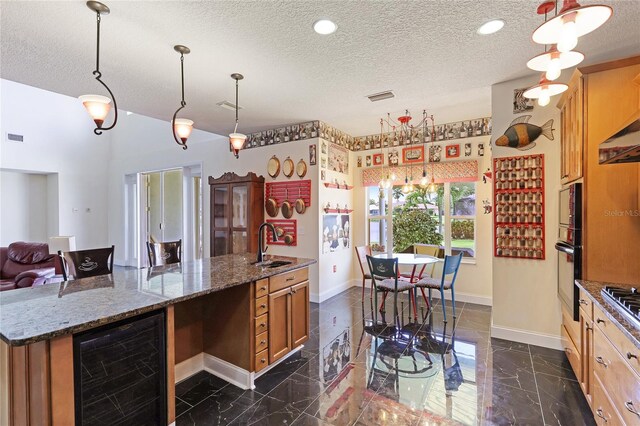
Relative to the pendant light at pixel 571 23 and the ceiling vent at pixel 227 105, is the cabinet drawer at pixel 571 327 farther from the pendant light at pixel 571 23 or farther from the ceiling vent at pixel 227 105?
the ceiling vent at pixel 227 105

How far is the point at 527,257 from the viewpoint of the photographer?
316 centimetres

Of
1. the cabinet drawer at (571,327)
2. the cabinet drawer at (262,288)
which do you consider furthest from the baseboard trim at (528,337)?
the cabinet drawer at (262,288)

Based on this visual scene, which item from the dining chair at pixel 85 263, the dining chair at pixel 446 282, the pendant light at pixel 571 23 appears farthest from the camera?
the dining chair at pixel 446 282

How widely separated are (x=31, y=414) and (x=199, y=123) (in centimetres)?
421

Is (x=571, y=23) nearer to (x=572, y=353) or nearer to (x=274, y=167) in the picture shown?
(x=572, y=353)

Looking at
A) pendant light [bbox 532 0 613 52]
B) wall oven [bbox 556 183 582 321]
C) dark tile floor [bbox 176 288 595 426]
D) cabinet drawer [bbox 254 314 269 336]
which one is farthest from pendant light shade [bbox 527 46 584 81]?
cabinet drawer [bbox 254 314 269 336]

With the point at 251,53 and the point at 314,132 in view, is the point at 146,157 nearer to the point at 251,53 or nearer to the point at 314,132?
the point at 314,132

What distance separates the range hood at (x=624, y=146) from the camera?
170 cm

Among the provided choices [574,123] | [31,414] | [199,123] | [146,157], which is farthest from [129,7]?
[146,157]

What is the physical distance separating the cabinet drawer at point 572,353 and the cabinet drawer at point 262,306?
241 cm

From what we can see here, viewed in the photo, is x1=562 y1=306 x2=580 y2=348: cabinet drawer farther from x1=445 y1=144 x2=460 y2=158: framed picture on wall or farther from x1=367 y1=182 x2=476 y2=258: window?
x1=445 y1=144 x2=460 y2=158: framed picture on wall

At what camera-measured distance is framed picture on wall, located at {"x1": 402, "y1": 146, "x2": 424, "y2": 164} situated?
5.07 metres

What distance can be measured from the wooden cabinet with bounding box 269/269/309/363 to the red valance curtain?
299cm

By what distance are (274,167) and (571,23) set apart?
4.22 m
